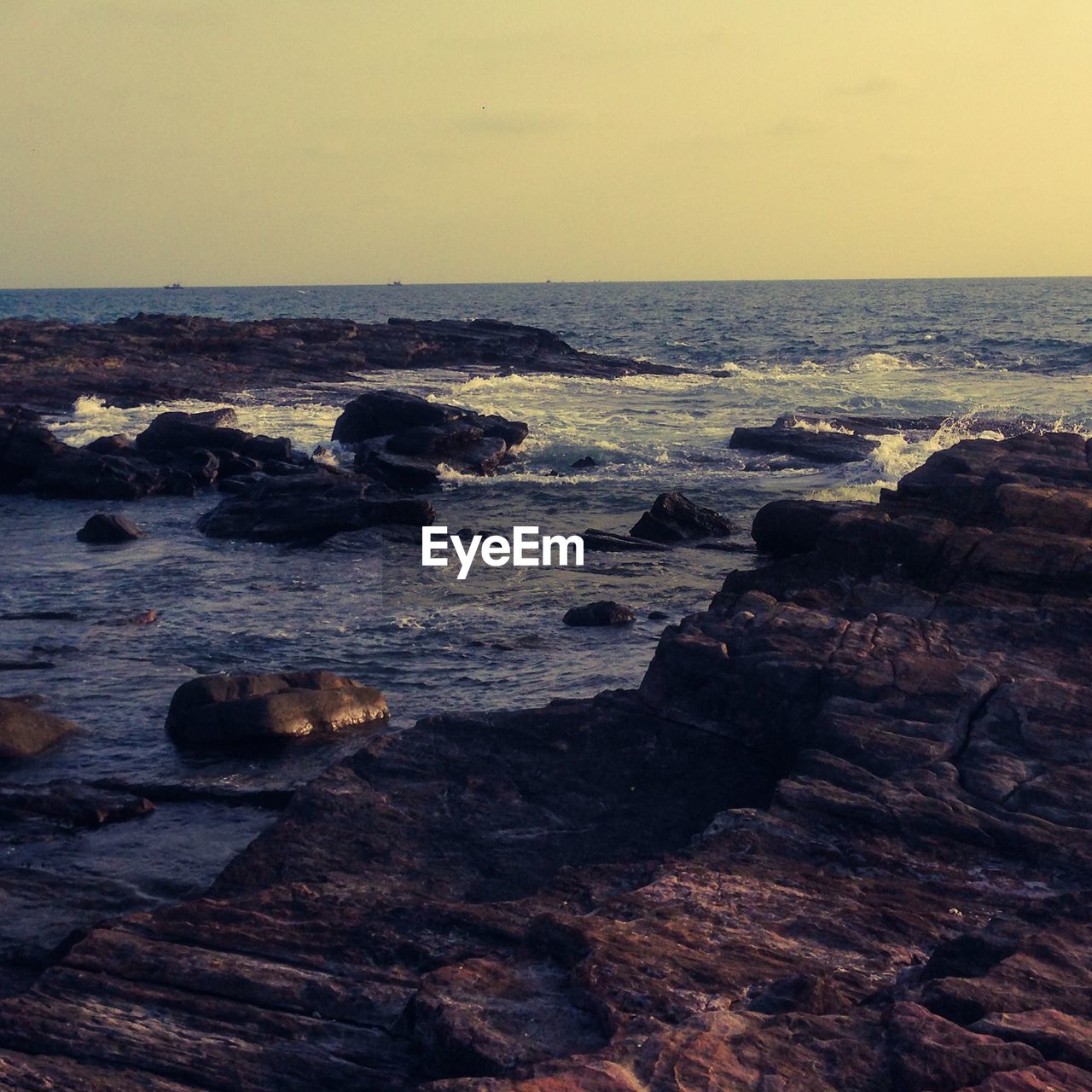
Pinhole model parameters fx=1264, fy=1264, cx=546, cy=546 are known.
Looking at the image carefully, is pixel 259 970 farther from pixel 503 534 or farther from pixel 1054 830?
pixel 503 534

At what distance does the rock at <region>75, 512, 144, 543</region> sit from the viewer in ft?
66.1

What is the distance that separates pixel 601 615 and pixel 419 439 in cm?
1399

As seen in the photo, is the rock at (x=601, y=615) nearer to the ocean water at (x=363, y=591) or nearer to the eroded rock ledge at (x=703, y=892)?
the ocean water at (x=363, y=591)

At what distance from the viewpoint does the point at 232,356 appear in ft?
170

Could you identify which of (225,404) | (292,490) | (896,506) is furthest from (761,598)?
(225,404)

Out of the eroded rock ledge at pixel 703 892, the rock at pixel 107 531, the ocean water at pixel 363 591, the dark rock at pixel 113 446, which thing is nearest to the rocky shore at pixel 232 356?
the ocean water at pixel 363 591

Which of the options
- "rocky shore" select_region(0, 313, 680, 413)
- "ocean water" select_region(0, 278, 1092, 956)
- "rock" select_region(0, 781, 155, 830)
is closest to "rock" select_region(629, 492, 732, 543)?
"ocean water" select_region(0, 278, 1092, 956)

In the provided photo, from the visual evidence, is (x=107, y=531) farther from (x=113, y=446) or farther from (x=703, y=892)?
(x=703, y=892)

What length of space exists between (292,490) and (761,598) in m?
12.8

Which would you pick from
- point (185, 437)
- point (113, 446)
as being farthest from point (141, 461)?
point (185, 437)

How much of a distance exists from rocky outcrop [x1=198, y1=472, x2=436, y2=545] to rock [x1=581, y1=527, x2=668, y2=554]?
110 inches

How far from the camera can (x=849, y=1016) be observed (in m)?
4.70

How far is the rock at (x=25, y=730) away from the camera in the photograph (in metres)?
10.4

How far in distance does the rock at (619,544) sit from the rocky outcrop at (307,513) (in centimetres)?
280
